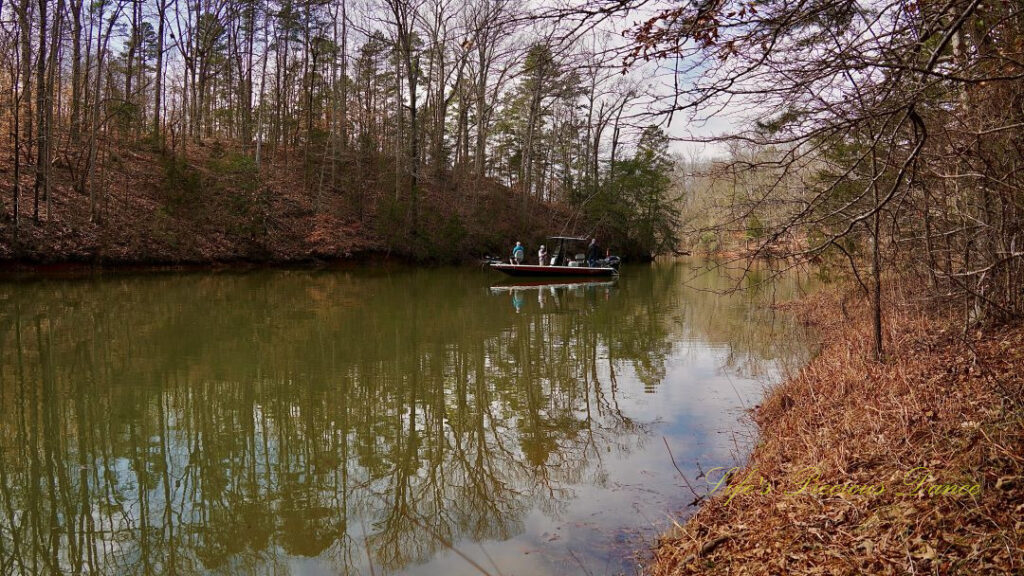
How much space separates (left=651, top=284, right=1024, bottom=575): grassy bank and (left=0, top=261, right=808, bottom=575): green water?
0.64 metres

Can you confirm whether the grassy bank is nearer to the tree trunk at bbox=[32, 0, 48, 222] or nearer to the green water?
the green water

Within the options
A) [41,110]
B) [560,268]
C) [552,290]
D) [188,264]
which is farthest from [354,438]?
[41,110]

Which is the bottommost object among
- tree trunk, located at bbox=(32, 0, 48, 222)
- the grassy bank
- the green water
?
the green water

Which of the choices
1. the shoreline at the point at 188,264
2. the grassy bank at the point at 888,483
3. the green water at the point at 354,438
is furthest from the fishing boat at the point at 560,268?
the grassy bank at the point at 888,483

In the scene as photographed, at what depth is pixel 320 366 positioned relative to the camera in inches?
360

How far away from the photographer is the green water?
4168 mm

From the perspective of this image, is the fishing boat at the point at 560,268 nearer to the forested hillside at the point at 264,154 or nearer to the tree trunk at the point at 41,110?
the forested hillside at the point at 264,154

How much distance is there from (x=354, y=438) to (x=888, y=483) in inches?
181

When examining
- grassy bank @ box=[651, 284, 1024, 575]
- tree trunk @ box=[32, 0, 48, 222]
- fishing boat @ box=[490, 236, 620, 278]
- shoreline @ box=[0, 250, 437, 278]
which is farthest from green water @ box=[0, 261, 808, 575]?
fishing boat @ box=[490, 236, 620, 278]

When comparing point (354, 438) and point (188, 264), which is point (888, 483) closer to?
point (354, 438)

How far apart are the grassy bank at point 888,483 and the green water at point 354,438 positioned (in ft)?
2.10

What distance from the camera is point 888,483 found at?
341 cm

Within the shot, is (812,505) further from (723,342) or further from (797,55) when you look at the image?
(723,342)

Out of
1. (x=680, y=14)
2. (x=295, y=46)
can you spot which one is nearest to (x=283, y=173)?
(x=295, y=46)
